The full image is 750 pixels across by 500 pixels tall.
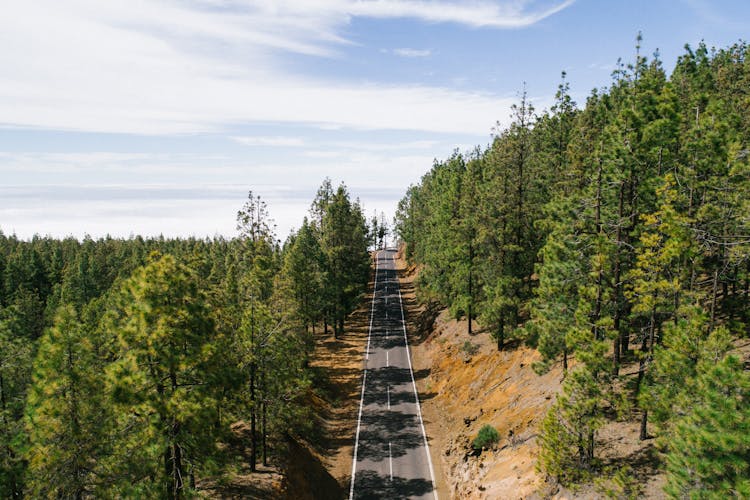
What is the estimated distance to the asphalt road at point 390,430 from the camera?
88.9 ft

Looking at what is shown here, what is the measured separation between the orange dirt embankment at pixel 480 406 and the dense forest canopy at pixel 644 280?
8.70 feet

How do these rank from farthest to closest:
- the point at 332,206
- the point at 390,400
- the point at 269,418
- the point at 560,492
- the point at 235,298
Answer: the point at 332,206
the point at 390,400
the point at 235,298
the point at 269,418
the point at 560,492

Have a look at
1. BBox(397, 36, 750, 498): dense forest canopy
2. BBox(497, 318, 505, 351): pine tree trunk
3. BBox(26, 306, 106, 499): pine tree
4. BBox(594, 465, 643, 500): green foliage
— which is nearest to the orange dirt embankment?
BBox(497, 318, 505, 351): pine tree trunk

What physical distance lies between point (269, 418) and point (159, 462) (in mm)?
9643

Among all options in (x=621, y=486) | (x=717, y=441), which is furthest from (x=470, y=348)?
(x=717, y=441)

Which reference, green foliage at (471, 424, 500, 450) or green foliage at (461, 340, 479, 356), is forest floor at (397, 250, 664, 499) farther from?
green foliage at (471, 424, 500, 450)

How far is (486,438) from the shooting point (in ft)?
85.1

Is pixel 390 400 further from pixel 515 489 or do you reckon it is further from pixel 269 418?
pixel 515 489

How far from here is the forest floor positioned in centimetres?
1778

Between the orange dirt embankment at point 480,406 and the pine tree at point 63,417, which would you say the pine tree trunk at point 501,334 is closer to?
the orange dirt embankment at point 480,406

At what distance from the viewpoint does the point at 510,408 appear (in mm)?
28328

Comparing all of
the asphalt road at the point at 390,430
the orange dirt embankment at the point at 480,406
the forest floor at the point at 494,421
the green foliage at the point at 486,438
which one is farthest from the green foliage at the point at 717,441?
the asphalt road at the point at 390,430

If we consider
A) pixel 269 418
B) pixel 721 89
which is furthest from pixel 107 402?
pixel 721 89

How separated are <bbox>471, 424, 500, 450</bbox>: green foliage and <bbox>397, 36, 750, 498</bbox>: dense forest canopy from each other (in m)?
5.70
